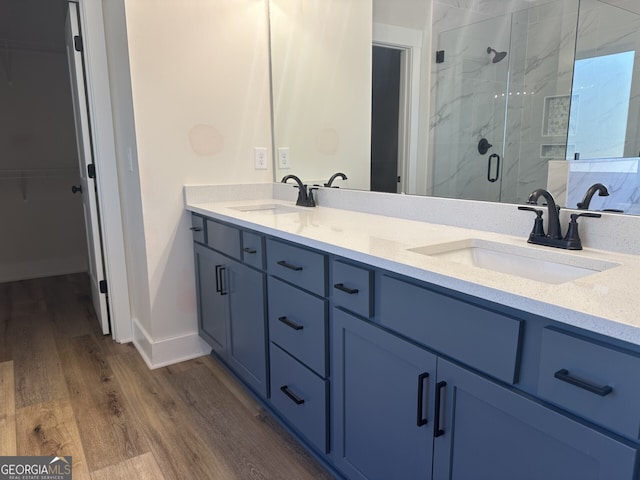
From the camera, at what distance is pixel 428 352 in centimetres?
114

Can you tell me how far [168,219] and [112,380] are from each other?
87cm

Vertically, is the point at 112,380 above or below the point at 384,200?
below

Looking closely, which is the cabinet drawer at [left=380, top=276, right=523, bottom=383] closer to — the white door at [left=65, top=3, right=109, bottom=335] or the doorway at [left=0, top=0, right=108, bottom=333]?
the white door at [left=65, top=3, right=109, bottom=335]

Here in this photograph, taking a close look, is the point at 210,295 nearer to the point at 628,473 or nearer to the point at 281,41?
the point at 281,41

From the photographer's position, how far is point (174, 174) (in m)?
2.45

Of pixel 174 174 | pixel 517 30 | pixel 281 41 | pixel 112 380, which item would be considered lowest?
pixel 112 380

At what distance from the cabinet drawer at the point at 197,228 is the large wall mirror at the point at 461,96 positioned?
0.59m

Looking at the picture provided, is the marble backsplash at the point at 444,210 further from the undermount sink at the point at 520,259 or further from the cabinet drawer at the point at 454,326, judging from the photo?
the cabinet drawer at the point at 454,326

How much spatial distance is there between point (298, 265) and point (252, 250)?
37 centimetres

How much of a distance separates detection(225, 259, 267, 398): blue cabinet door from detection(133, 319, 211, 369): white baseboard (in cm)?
46

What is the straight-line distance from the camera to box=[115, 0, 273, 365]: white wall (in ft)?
7.62

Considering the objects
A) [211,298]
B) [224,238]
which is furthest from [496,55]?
[211,298]

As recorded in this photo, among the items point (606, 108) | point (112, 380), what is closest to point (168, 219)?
point (112, 380)

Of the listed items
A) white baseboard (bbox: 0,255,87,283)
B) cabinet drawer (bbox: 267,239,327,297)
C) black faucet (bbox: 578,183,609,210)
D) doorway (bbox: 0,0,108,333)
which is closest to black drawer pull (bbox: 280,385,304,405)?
cabinet drawer (bbox: 267,239,327,297)
